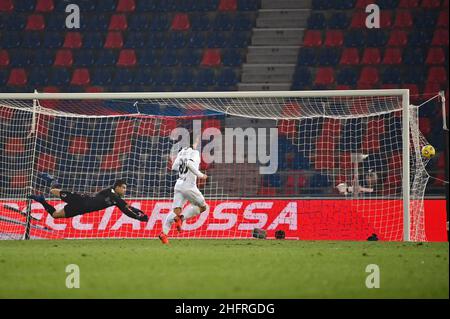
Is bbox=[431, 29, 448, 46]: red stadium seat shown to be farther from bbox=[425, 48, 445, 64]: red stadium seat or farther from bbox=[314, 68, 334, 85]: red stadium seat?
bbox=[314, 68, 334, 85]: red stadium seat

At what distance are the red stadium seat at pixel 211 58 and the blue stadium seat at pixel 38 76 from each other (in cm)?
339

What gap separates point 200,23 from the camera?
2128cm

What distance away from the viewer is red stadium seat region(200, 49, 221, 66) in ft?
69.2

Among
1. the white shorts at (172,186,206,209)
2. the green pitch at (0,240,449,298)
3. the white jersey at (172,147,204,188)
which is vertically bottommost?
the green pitch at (0,240,449,298)

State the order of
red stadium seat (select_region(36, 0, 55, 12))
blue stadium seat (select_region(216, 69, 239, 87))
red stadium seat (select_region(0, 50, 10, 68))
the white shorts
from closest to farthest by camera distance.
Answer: the white shorts → blue stadium seat (select_region(216, 69, 239, 87)) → red stadium seat (select_region(0, 50, 10, 68)) → red stadium seat (select_region(36, 0, 55, 12))

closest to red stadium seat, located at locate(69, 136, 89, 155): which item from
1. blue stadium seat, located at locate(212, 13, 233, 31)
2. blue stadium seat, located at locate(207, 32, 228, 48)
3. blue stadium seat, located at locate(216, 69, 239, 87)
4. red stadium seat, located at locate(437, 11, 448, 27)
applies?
blue stadium seat, located at locate(216, 69, 239, 87)

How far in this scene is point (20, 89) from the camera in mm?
20781

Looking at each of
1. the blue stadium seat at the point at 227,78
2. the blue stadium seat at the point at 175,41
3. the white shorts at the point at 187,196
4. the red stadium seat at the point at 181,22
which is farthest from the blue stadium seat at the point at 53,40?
the white shorts at the point at 187,196

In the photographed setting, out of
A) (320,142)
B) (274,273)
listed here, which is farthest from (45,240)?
(274,273)

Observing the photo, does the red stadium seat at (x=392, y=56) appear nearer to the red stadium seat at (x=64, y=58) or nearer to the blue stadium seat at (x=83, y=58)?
the blue stadium seat at (x=83, y=58)

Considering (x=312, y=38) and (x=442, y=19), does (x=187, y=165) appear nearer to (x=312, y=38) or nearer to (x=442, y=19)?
(x=312, y=38)

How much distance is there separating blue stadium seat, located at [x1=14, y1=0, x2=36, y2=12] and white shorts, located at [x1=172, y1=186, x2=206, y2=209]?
939 cm

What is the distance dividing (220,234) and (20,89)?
7582 mm

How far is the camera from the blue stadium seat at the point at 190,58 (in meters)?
21.0
